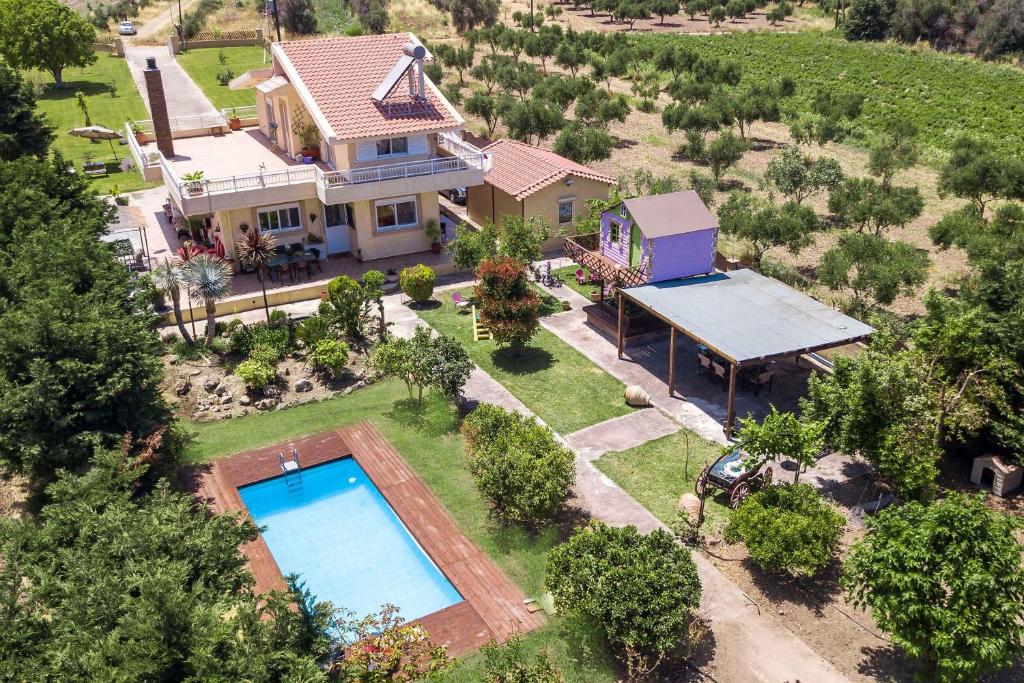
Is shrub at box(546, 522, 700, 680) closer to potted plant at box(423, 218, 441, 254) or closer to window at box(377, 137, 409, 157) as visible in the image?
potted plant at box(423, 218, 441, 254)

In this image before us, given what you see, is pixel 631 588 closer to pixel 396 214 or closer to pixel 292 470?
pixel 292 470

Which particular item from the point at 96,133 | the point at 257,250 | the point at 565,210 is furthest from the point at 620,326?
the point at 96,133

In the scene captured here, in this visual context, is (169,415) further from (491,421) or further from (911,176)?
(911,176)

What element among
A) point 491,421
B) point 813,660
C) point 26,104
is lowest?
point 813,660

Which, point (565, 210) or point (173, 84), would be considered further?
point (173, 84)

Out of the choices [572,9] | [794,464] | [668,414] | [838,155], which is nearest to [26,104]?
[668,414]

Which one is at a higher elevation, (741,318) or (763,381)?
(741,318)

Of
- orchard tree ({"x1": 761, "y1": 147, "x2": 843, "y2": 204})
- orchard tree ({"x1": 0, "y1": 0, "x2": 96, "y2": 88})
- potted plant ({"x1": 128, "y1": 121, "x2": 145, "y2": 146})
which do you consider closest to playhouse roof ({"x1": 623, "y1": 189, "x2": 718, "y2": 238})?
Result: orchard tree ({"x1": 761, "y1": 147, "x2": 843, "y2": 204})

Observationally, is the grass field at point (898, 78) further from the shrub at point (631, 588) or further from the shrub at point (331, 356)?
the shrub at point (631, 588)
